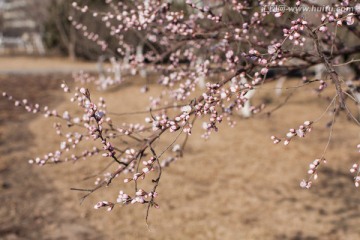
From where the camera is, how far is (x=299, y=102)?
1619 cm

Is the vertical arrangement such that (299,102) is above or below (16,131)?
above

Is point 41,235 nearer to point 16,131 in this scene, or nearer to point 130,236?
point 130,236

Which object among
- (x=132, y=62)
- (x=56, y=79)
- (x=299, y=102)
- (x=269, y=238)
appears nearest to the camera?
(x=132, y=62)

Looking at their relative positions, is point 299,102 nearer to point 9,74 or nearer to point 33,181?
point 33,181

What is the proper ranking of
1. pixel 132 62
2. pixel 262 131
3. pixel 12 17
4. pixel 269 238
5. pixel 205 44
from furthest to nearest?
pixel 12 17, pixel 262 131, pixel 269 238, pixel 205 44, pixel 132 62

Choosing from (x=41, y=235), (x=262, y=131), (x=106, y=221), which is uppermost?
(x=262, y=131)

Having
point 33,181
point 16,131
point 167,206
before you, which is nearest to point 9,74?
point 16,131

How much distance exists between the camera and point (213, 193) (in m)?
8.89

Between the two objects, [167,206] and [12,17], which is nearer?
[167,206]

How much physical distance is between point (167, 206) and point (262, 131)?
5604 mm

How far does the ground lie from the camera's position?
7434 millimetres

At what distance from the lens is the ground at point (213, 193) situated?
24.4 feet

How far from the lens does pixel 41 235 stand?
7.19m

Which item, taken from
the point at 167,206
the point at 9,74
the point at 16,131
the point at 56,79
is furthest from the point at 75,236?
the point at 9,74
